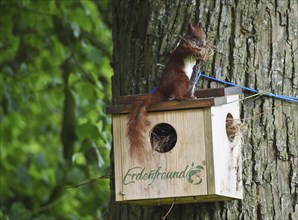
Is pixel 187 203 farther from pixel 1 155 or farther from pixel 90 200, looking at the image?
pixel 1 155

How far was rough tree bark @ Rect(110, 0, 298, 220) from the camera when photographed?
368 cm

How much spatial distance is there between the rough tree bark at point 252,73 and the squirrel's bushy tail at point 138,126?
0.42 metres

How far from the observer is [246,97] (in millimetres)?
3756

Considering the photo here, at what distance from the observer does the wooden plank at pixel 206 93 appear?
11.6 ft

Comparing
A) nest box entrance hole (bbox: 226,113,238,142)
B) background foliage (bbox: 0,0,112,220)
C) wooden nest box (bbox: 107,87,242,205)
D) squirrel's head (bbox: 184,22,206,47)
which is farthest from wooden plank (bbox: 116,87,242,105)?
background foliage (bbox: 0,0,112,220)

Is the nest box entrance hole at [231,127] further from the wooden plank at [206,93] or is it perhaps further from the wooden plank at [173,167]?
the wooden plank at [173,167]

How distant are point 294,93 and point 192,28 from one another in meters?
0.66

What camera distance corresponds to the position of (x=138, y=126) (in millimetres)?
3424

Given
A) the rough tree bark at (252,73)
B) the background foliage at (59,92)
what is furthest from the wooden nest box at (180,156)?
the background foliage at (59,92)

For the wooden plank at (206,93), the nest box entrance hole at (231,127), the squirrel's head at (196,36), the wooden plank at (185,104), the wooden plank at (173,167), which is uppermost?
the squirrel's head at (196,36)

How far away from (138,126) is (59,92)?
401cm

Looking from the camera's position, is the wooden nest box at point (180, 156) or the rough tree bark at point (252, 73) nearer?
the wooden nest box at point (180, 156)

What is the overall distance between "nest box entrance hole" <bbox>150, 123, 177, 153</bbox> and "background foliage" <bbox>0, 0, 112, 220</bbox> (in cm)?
164

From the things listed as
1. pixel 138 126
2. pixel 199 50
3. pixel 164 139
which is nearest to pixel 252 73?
pixel 199 50
